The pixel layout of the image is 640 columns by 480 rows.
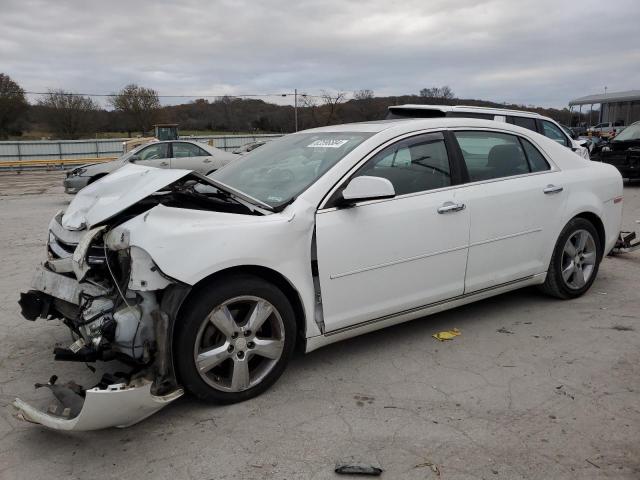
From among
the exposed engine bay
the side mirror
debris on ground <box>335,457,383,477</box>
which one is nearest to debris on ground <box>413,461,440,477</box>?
debris on ground <box>335,457,383,477</box>

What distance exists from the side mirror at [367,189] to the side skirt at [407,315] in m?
0.86

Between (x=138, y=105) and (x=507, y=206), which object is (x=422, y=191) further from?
(x=138, y=105)

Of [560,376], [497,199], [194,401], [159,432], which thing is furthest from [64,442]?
[497,199]

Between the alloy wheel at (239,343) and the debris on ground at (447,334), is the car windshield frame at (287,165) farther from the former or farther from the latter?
the debris on ground at (447,334)

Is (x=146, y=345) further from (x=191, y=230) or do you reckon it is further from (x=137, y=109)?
(x=137, y=109)

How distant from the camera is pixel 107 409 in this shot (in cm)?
270

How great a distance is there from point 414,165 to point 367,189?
0.71 meters

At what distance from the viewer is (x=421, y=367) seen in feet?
12.0

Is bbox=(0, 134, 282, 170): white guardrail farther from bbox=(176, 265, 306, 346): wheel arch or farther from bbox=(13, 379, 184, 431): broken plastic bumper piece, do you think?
bbox=(13, 379, 184, 431): broken plastic bumper piece

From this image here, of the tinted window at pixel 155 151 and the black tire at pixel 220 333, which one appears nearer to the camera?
the black tire at pixel 220 333

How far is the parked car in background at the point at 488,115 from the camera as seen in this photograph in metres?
9.09

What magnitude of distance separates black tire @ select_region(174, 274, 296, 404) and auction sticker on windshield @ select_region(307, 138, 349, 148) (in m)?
1.25

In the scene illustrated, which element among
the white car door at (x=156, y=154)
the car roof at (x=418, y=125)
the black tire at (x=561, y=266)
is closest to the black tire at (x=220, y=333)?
the car roof at (x=418, y=125)

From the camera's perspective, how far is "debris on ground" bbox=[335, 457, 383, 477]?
101 inches
